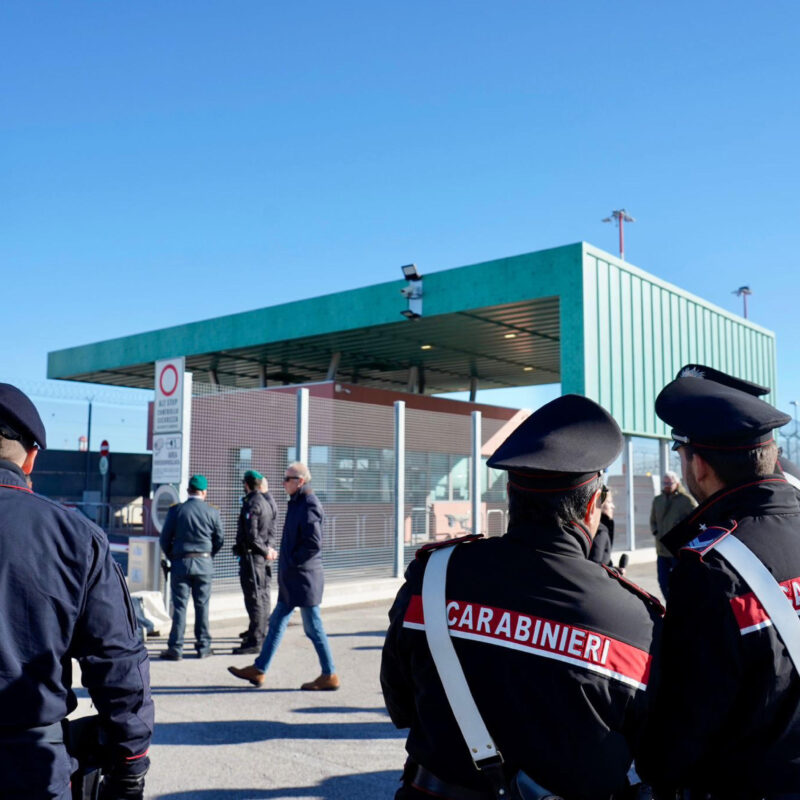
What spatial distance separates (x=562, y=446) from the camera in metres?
2.00

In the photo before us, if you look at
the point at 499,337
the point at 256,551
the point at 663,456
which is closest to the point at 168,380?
the point at 256,551

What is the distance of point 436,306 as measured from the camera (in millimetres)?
16203

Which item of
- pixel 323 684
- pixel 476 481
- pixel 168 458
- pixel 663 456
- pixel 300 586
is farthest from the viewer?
pixel 663 456

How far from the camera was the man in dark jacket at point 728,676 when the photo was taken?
190cm

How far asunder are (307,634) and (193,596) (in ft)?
6.44

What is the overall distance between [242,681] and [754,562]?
592 centimetres

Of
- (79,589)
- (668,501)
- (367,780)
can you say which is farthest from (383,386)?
(79,589)

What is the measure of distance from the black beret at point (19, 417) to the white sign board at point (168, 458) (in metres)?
7.51

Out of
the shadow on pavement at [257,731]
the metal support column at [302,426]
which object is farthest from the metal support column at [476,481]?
the shadow on pavement at [257,731]

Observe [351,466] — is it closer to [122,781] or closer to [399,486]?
[399,486]

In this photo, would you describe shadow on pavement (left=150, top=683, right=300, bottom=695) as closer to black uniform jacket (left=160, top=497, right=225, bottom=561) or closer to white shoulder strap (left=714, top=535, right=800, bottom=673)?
black uniform jacket (left=160, top=497, right=225, bottom=561)

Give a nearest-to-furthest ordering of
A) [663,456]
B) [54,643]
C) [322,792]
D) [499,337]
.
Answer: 1. [54,643]
2. [322,792]
3. [663,456]
4. [499,337]

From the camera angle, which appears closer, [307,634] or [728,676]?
[728,676]

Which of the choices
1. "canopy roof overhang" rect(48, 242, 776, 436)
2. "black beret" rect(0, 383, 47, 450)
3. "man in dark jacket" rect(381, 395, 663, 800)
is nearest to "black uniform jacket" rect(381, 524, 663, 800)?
"man in dark jacket" rect(381, 395, 663, 800)
